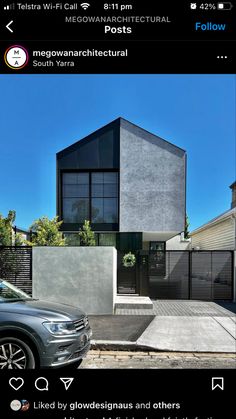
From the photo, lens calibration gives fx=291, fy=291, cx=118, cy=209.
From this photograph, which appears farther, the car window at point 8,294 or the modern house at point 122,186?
the modern house at point 122,186

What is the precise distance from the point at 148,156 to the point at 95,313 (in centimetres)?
880

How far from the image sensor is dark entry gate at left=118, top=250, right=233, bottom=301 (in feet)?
39.9

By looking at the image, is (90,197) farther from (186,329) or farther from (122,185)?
(186,329)

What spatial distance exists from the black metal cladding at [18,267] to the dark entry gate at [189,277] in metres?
4.48

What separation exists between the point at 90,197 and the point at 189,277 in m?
6.69

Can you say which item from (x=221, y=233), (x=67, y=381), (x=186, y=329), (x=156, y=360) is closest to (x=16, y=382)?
(x=67, y=381)

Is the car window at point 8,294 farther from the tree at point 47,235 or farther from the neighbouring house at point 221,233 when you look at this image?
the neighbouring house at point 221,233

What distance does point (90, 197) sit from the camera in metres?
15.8

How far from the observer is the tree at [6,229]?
10070 millimetres
